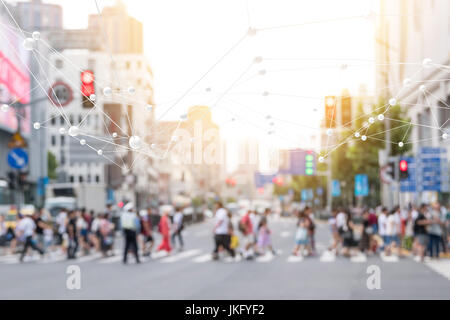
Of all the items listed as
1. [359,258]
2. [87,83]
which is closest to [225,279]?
[359,258]

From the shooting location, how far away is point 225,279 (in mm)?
16000

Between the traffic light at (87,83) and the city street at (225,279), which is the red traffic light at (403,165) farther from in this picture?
the traffic light at (87,83)

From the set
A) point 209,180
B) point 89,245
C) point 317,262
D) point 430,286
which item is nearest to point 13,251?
point 89,245

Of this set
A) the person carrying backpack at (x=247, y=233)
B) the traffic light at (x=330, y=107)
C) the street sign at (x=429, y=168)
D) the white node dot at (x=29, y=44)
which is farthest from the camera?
the street sign at (x=429, y=168)

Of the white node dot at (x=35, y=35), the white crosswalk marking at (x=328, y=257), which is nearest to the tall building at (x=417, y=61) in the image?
the white node dot at (x=35, y=35)

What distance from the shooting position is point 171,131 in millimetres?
4816

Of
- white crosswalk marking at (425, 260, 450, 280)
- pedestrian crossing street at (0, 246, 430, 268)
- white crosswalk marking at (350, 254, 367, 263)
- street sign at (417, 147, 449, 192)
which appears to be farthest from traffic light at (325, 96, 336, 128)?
street sign at (417, 147, 449, 192)

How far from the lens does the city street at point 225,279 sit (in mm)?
12039

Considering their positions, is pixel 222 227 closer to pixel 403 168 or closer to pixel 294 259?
pixel 294 259

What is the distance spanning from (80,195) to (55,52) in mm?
44570

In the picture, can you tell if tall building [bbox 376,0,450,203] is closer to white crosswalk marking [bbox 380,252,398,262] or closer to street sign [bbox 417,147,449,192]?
street sign [bbox 417,147,449,192]

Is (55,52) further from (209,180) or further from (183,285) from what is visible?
(209,180)

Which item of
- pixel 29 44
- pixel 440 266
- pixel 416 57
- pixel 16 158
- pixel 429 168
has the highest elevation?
pixel 416 57

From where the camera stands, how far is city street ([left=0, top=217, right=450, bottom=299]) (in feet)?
39.5
